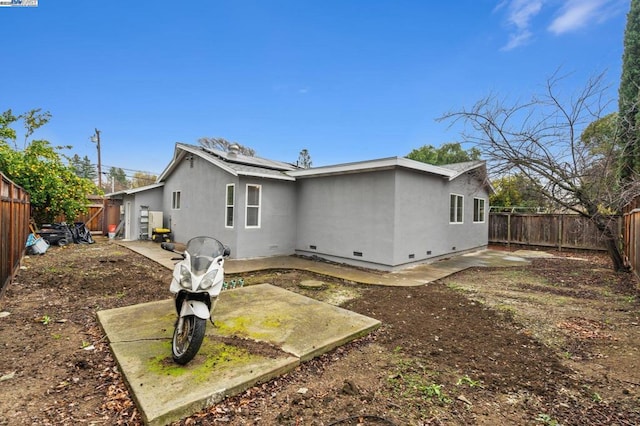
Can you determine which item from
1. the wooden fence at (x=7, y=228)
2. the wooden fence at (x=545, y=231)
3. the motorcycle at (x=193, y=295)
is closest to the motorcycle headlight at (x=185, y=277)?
the motorcycle at (x=193, y=295)

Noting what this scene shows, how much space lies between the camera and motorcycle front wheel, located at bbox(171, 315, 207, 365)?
8.44 feet

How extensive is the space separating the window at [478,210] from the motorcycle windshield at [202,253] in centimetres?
1158

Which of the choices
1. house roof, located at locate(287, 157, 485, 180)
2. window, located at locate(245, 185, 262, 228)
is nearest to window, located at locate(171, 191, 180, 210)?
window, located at locate(245, 185, 262, 228)

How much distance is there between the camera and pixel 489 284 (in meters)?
6.70

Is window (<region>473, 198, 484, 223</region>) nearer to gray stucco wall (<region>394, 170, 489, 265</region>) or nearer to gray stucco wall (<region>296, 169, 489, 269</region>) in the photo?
gray stucco wall (<region>394, 170, 489, 265</region>)

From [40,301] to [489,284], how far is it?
345 inches

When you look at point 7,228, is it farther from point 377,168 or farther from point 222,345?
point 377,168

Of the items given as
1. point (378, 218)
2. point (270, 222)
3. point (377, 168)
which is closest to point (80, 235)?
point (270, 222)

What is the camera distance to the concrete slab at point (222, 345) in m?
2.25

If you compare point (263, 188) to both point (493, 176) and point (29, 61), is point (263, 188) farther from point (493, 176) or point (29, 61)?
point (29, 61)

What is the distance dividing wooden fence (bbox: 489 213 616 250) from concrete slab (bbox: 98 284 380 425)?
1281 cm

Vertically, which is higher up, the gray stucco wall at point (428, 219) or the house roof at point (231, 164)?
the house roof at point (231, 164)

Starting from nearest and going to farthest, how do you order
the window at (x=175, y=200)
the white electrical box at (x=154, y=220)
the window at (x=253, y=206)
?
Result: the window at (x=253, y=206)
the window at (x=175, y=200)
the white electrical box at (x=154, y=220)

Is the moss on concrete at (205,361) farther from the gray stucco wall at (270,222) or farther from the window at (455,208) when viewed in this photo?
the window at (455,208)
